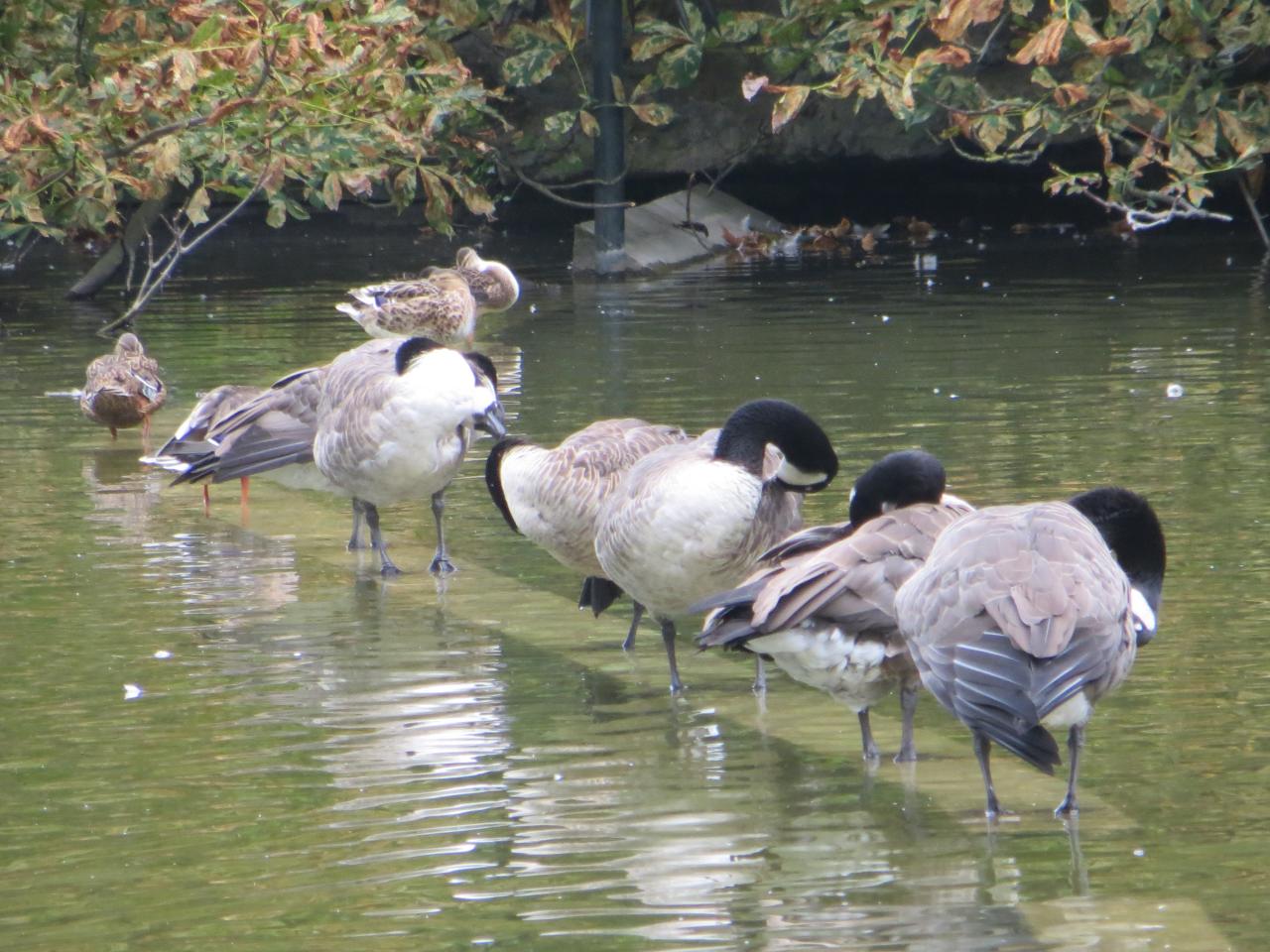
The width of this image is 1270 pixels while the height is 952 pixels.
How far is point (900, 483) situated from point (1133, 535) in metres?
0.67

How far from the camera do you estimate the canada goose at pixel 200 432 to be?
8766 millimetres

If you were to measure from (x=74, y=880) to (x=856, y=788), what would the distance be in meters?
2.00

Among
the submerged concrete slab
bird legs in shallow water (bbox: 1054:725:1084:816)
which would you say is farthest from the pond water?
the submerged concrete slab

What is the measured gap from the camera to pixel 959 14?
11641 mm

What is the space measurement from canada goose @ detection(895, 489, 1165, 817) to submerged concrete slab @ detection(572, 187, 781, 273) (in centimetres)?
1402

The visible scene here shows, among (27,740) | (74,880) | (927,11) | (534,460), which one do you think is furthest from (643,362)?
(74,880)

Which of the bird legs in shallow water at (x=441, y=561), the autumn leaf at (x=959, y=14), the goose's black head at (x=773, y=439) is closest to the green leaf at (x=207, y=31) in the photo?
the bird legs in shallow water at (x=441, y=561)

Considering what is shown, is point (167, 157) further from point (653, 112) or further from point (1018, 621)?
point (1018, 621)

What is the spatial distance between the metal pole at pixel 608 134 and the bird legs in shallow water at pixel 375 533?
34.3 feet

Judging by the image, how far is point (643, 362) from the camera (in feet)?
40.3

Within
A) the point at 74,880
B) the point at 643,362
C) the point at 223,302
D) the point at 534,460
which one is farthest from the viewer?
the point at 223,302

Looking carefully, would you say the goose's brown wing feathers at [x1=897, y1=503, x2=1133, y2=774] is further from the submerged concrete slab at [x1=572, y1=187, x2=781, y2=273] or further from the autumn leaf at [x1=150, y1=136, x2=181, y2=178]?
the submerged concrete slab at [x1=572, y1=187, x2=781, y2=273]

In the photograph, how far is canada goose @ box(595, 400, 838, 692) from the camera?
18.6 ft

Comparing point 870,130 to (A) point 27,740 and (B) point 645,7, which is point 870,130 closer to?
(B) point 645,7
